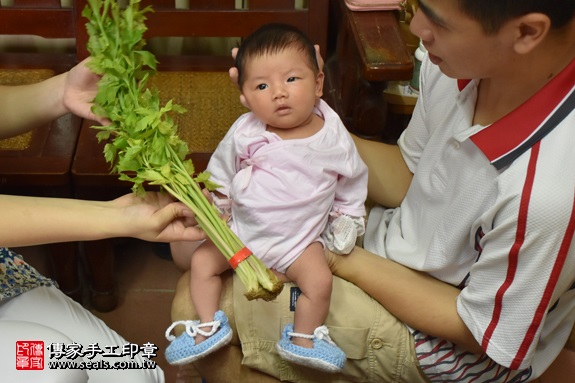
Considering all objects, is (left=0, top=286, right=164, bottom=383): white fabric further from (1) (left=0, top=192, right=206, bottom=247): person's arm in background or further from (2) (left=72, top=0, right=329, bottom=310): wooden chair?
(2) (left=72, top=0, right=329, bottom=310): wooden chair

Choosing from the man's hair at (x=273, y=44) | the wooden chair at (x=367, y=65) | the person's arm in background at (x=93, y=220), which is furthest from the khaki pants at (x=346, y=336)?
the wooden chair at (x=367, y=65)

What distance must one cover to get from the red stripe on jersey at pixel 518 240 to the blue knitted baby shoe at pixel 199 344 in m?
0.52

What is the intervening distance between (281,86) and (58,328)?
0.69 metres

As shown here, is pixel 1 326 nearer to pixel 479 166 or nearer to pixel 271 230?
pixel 271 230

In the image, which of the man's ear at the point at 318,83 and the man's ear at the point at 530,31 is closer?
the man's ear at the point at 530,31

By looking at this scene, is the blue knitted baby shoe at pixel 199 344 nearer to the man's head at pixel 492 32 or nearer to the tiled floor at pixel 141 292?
the man's head at pixel 492 32

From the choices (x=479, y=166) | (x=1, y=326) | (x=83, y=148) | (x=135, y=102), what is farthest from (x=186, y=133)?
(x=479, y=166)

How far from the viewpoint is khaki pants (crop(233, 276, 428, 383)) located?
1521 mm

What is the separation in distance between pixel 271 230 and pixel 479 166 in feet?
1.42

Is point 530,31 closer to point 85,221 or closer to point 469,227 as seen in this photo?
point 469,227

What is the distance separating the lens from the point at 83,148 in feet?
6.71

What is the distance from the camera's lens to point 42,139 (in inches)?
81.9

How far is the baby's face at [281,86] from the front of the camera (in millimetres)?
1514

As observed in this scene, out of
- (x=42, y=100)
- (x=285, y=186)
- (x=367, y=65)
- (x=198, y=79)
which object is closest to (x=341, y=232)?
(x=285, y=186)
